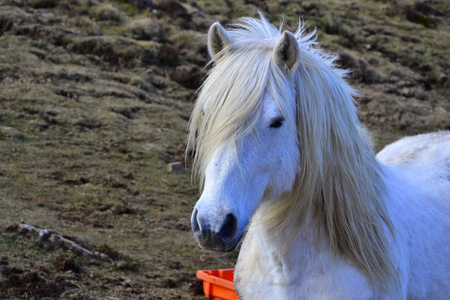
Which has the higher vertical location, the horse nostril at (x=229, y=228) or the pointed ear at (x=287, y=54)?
the pointed ear at (x=287, y=54)

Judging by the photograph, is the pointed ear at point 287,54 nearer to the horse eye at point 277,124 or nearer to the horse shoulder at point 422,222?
the horse eye at point 277,124

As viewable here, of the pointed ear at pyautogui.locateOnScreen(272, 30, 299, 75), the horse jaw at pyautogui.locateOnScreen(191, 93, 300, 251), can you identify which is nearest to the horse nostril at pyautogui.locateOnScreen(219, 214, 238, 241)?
the horse jaw at pyautogui.locateOnScreen(191, 93, 300, 251)

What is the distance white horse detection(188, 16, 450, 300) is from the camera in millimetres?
1936

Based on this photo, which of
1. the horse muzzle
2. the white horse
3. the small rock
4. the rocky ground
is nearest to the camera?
the horse muzzle

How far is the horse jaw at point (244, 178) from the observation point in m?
1.76

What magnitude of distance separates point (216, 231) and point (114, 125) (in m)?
6.47

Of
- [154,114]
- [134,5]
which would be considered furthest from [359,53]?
[154,114]

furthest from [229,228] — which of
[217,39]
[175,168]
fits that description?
[175,168]

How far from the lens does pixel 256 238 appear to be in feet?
7.82

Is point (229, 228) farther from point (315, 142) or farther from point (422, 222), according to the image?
point (422, 222)

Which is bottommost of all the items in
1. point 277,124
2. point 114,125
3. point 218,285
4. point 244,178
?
point 114,125

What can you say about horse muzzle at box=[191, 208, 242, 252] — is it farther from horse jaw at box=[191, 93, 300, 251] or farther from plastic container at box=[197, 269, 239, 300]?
plastic container at box=[197, 269, 239, 300]

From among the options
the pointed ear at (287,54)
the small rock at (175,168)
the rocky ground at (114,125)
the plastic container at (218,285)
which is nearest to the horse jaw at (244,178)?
the pointed ear at (287,54)

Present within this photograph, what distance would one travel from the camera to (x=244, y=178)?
188cm
